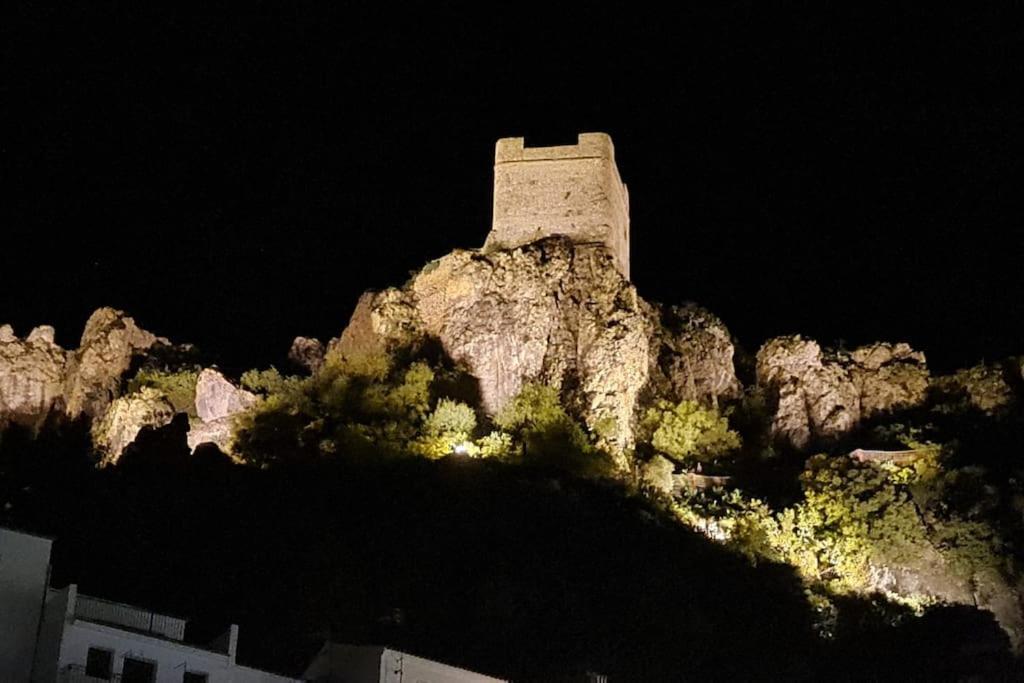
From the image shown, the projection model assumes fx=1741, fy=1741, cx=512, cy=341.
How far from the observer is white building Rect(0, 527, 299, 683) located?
35.7 metres

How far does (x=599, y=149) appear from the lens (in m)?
77.6

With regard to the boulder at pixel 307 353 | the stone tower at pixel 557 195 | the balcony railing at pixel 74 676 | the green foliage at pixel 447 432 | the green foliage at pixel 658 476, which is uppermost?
the stone tower at pixel 557 195

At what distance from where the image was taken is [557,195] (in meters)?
77.1

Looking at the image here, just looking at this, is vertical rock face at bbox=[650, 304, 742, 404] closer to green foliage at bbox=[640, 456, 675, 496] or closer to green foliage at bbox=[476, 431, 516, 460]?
green foliage at bbox=[640, 456, 675, 496]

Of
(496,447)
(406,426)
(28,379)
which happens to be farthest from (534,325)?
(28,379)

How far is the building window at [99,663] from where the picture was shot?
36.2 m

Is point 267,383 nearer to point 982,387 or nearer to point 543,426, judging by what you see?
point 543,426

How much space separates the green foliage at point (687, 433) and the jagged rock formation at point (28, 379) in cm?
2716

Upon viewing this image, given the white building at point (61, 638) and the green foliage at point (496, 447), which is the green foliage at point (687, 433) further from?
the white building at point (61, 638)

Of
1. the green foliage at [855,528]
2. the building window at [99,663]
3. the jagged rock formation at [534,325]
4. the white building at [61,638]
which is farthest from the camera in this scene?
the jagged rock formation at [534,325]

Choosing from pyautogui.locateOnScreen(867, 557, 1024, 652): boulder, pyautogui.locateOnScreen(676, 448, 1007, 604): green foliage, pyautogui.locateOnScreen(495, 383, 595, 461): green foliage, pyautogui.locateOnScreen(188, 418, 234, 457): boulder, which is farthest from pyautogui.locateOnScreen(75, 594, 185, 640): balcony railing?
pyautogui.locateOnScreen(867, 557, 1024, 652): boulder

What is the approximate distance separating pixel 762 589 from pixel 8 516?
2671 cm

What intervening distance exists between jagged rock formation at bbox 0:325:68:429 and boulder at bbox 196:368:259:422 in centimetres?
883

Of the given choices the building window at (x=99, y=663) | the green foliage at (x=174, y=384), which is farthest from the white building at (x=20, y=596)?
the green foliage at (x=174, y=384)
